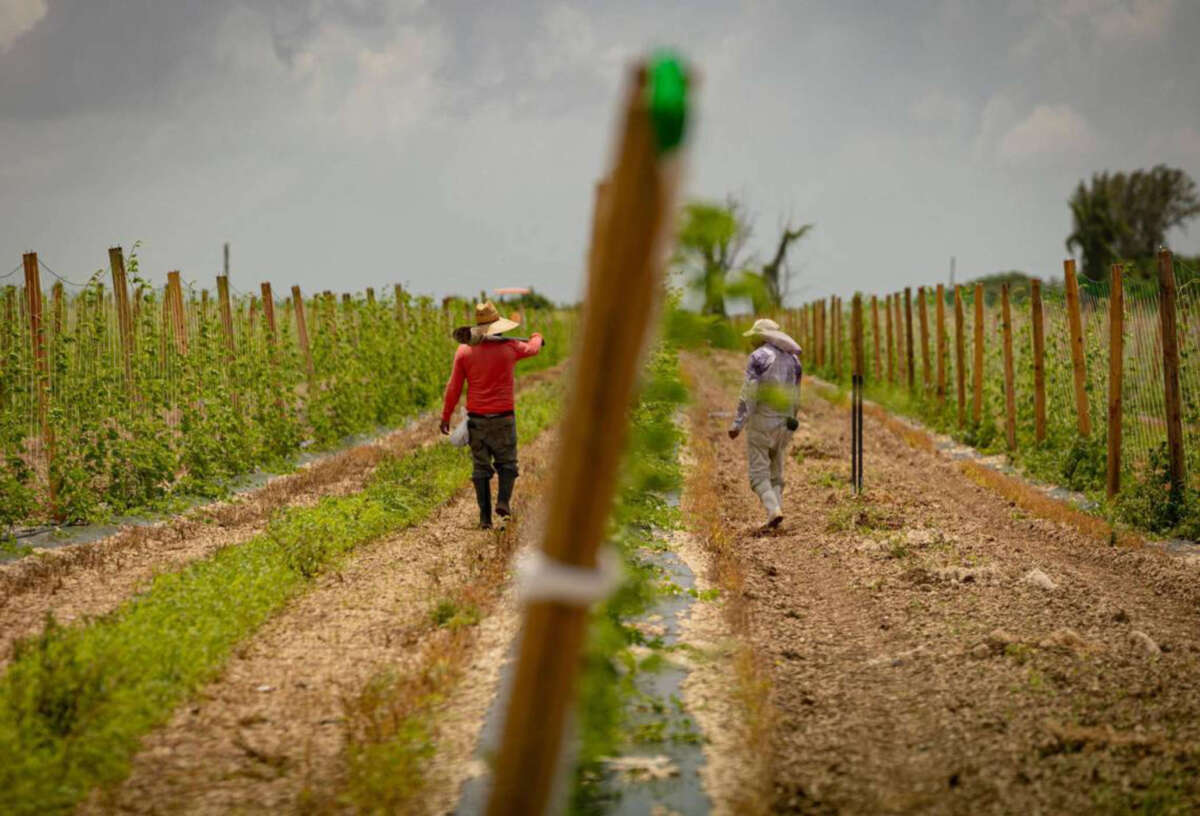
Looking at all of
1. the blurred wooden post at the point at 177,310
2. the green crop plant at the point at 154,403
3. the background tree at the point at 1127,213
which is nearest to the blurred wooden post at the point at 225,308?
the green crop plant at the point at 154,403

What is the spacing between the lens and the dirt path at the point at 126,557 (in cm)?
685

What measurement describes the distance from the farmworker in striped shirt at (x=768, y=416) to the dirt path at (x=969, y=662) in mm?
462

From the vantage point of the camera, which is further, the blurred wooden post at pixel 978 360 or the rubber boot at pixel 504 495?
the blurred wooden post at pixel 978 360

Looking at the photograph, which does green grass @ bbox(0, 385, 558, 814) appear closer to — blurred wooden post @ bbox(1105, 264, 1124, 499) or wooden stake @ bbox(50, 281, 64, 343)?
wooden stake @ bbox(50, 281, 64, 343)

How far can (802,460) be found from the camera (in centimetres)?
1419

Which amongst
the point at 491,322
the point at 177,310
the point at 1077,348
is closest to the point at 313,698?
the point at 491,322

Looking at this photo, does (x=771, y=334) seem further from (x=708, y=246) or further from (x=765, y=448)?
(x=708, y=246)

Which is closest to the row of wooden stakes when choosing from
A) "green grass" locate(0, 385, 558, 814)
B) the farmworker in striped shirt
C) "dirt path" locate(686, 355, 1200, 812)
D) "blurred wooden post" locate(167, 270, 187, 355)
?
"dirt path" locate(686, 355, 1200, 812)

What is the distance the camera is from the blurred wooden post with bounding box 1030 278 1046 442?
1402 centimetres

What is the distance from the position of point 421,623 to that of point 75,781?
102 inches

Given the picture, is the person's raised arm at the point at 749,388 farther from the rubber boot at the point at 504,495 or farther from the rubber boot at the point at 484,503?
the rubber boot at the point at 484,503

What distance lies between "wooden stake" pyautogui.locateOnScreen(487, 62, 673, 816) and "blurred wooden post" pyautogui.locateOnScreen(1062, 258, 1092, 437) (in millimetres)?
11726

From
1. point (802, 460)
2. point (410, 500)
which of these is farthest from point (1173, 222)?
point (410, 500)

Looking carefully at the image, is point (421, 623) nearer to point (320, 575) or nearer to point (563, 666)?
point (320, 575)
